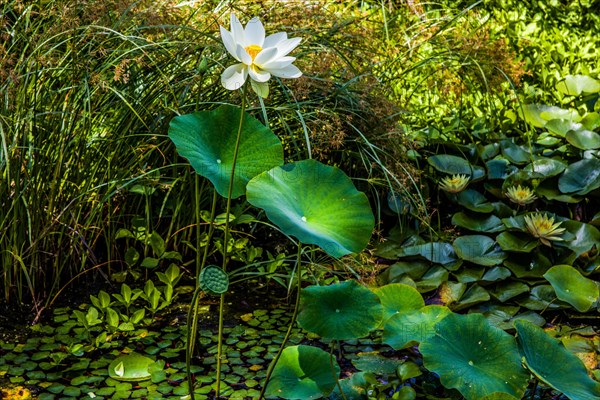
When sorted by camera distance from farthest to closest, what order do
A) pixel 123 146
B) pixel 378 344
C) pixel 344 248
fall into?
pixel 123 146
pixel 378 344
pixel 344 248

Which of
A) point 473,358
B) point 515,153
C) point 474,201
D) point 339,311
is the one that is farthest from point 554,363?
point 515,153

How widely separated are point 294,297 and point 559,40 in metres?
2.47

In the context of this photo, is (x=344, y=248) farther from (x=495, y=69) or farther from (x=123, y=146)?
(x=495, y=69)

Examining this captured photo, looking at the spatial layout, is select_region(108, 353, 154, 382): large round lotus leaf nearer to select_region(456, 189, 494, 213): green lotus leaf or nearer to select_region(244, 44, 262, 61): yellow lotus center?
select_region(244, 44, 262, 61): yellow lotus center

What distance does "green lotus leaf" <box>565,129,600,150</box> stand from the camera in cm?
282

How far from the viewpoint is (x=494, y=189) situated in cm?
275

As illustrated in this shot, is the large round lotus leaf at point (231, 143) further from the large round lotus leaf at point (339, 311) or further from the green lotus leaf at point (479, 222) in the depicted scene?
the green lotus leaf at point (479, 222)

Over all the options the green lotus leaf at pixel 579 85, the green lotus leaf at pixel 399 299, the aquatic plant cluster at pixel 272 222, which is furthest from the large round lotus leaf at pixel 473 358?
the green lotus leaf at pixel 579 85

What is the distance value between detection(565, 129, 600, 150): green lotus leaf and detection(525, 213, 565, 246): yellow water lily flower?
0.49m

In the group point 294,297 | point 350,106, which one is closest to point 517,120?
point 350,106

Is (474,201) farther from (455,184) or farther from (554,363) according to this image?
(554,363)

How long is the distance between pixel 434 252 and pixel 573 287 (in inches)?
18.5

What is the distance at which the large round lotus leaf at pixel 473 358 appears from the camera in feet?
5.58

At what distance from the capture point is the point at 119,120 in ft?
7.92
